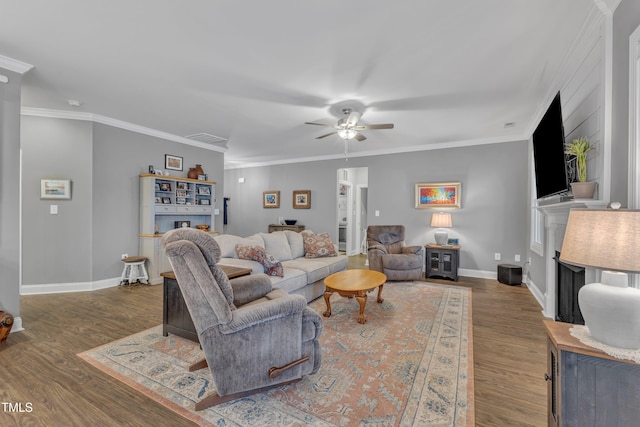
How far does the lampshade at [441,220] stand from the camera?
5.11 m

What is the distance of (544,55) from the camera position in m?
2.43

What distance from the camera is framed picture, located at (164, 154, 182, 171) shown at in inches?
199

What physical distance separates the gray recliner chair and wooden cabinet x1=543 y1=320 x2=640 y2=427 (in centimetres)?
131

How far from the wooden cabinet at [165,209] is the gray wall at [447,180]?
7.06ft

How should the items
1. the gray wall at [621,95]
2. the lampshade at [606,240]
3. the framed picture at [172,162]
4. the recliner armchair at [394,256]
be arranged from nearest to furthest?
the lampshade at [606,240], the gray wall at [621,95], the recliner armchair at [394,256], the framed picture at [172,162]

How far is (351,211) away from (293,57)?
18.1 ft

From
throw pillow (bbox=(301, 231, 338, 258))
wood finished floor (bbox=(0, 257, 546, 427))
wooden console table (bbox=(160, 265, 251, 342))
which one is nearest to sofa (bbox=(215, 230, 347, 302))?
throw pillow (bbox=(301, 231, 338, 258))

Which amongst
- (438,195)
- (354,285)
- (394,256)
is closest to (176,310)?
(354,285)

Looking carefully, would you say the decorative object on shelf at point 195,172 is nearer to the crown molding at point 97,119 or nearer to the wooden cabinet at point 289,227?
the crown molding at point 97,119

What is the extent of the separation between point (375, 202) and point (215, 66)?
4.33 m

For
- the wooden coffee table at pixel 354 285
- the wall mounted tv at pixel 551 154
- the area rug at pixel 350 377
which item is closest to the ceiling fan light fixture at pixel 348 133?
the wooden coffee table at pixel 354 285

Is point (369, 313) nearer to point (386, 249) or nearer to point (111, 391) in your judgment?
point (386, 249)

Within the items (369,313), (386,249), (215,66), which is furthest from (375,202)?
(215,66)

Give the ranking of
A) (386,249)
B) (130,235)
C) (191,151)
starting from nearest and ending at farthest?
(130,235) < (386,249) < (191,151)
